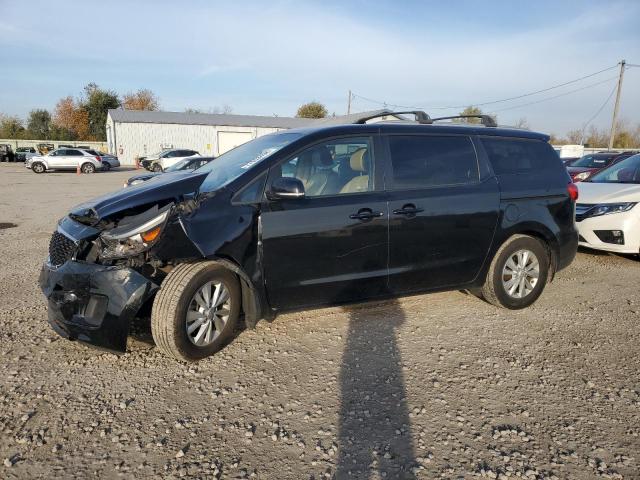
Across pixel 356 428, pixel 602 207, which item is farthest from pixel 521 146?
pixel 356 428

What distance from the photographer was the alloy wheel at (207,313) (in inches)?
136

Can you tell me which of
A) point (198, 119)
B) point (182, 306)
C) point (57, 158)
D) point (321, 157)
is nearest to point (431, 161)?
point (321, 157)

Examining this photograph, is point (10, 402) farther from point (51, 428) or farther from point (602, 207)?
point (602, 207)

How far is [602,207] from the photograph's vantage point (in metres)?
6.53

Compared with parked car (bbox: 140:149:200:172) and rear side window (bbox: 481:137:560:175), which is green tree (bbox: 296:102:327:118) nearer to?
parked car (bbox: 140:149:200:172)

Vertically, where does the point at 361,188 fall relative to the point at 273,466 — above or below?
above

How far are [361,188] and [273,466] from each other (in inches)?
88.6

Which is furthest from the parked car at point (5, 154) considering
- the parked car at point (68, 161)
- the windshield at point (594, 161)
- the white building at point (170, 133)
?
the windshield at point (594, 161)

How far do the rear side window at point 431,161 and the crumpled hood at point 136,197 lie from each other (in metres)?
1.69

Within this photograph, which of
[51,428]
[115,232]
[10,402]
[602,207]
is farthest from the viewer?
[602,207]

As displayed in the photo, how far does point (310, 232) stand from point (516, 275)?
2.32m

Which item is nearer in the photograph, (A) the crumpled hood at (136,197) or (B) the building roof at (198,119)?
(A) the crumpled hood at (136,197)

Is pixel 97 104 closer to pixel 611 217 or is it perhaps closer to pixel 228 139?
pixel 228 139

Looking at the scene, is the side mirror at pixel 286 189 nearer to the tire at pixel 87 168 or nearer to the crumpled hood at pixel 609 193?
the crumpled hood at pixel 609 193
